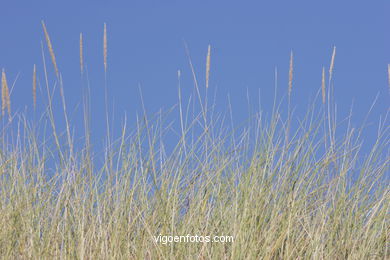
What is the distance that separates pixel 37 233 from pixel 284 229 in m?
1.12

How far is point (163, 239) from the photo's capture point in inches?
110

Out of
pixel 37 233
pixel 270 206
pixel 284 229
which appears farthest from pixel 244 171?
pixel 37 233

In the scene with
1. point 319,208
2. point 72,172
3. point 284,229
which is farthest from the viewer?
point 72,172

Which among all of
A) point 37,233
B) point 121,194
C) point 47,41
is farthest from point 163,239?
point 47,41

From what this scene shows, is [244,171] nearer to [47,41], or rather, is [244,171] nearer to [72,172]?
[72,172]

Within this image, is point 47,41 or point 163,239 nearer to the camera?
point 163,239

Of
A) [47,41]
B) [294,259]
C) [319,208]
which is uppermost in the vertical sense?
[47,41]

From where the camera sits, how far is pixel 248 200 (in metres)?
2.88

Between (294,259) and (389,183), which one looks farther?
(389,183)

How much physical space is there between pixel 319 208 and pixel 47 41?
1.49 m

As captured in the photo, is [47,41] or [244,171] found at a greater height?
[47,41]

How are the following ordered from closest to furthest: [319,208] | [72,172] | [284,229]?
[284,229] → [319,208] → [72,172]

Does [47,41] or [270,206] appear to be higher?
[47,41]

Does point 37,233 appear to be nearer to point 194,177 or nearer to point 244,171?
point 194,177
